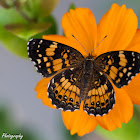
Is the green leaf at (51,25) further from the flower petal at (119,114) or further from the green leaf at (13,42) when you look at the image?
the flower petal at (119,114)

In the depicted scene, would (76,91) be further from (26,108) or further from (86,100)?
(26,108)

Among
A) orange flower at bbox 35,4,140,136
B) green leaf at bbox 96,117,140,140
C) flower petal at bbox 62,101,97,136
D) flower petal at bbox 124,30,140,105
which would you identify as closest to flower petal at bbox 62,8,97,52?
orange flower at bbox 35,4,140,136

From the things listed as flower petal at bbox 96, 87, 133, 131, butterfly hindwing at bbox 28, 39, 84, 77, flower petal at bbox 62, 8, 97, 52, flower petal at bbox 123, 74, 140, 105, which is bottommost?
flower petal at bbox 96, 87, 133, 131

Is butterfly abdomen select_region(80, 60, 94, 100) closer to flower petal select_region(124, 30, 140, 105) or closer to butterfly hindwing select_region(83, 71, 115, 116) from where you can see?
butterfly hindwing select_region(83, 71, 115, 116)

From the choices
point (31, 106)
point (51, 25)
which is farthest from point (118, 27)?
point (31, 106)

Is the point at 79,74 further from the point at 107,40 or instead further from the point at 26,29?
the point at 26,29

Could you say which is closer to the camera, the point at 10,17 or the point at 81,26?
the point at 81,26

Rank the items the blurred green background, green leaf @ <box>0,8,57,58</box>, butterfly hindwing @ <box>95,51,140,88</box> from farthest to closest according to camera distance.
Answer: the blurred green background
green leaf @ <box>0,8,57,58</box>
butterfly hindwing @ <box>95,51,140,88</box>

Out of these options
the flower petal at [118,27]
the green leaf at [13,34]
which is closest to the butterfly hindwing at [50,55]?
the flower petal at [118,27]
